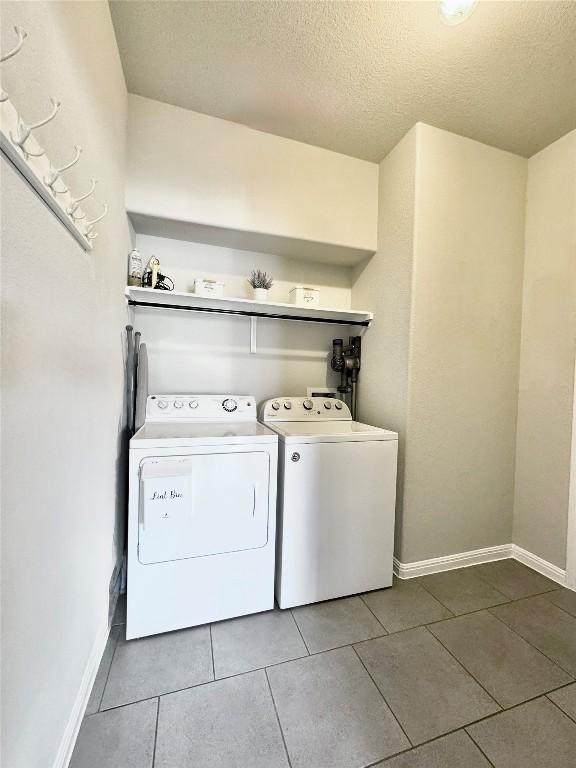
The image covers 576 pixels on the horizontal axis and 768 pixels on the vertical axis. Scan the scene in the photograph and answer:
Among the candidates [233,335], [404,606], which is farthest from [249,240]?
[404,606]

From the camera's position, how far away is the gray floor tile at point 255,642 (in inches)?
50.4

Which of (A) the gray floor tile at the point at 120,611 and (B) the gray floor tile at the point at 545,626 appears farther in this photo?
(A) the gray floor tile at the point at 120,611

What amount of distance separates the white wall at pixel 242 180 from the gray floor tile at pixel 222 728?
222cm

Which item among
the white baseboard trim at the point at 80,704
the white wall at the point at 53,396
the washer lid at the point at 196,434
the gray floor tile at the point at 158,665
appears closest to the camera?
the white wall at the point at 53,396

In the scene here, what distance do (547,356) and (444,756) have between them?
2024 millimetres

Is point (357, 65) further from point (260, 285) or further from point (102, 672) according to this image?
point (102, 672)

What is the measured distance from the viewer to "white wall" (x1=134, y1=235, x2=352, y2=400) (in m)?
2.08

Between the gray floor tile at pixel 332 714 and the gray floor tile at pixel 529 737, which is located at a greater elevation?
the gray floor tile at pixel 529 737

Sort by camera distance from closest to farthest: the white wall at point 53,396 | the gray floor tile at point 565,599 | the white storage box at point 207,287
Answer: the white wall at point 53,396 < the gray floor tile at point 565,599 < the white storage box at point 207,287

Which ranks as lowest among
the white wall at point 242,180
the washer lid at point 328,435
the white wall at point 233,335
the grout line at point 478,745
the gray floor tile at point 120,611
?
the gray floor tile at point 120,611

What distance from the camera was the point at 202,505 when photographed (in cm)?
142

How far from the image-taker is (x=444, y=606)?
1656 millimetres

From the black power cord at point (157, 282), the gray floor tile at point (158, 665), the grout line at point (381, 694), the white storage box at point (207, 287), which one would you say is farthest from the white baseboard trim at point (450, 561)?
the black power cord at point (157, 282)

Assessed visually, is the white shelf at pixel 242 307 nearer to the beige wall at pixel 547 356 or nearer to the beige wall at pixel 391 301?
the beige wall at pixel 391 301
